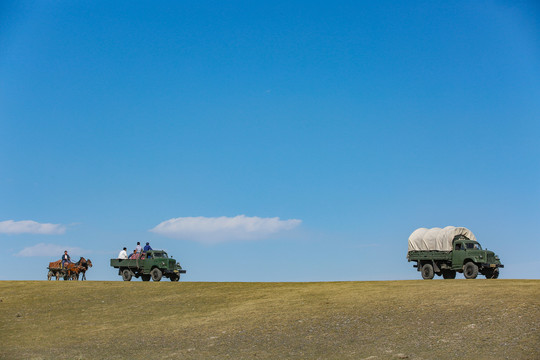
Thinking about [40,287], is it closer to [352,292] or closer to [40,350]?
[40,350]

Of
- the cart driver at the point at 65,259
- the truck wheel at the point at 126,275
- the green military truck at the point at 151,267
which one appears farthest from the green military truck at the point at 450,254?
the cart driver at the point at 65,259

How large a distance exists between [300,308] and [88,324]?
33.3 feet

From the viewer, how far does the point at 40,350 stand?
914 inches

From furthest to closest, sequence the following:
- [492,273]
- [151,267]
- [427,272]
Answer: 1. [151,267]
2. [427,272]
3. [492,273]

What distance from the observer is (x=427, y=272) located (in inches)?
1540

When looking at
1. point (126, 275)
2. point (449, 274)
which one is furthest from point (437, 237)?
point (126, 275)

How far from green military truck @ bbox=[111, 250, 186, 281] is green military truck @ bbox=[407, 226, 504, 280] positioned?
54.8 feet

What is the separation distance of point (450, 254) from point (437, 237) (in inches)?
59.5

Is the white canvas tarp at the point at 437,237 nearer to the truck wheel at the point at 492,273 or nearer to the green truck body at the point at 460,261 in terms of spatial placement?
the green truck body at the point at 460,261

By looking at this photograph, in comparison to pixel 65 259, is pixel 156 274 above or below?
below

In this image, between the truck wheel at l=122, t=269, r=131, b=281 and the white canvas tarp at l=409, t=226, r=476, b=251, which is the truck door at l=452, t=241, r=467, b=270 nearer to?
the white canvas tarp at l=409, t=226, r=476, b=251

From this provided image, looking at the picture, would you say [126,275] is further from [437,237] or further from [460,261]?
[460,261]

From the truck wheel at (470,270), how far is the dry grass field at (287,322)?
515cm

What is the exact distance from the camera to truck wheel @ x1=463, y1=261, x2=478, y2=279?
3588 cm
